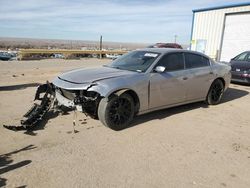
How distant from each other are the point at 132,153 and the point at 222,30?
14983mm

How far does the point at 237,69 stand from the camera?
35.2ft

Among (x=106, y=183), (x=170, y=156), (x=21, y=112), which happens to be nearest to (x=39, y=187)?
(x=106, y=183)

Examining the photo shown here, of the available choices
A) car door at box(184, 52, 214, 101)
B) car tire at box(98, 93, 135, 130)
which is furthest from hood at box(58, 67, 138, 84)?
car door at box(184, 52, 214, 101)

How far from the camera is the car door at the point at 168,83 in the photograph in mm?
5449

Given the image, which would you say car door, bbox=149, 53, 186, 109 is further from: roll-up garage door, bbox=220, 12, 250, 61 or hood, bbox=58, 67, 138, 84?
roll-up garage door, bbox=220, 12, 250, 61

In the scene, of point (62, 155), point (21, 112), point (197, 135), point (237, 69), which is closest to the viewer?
point (62, 155)

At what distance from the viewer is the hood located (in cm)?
496

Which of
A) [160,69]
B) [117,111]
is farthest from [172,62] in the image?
[117,111]

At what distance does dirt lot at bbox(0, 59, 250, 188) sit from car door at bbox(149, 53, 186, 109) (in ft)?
1.40

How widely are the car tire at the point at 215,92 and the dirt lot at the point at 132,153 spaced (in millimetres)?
1032

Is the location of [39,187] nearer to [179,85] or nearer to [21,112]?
[21,112]

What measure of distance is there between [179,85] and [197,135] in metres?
1.44

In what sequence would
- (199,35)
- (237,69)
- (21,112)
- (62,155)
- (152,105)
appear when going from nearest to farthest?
1. (62,155)
2. (152,105)
3. (21,112)
4. (237,69)
5. (199,35)

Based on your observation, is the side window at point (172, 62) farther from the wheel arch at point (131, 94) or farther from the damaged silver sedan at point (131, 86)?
the wheel arch at point (131, 94)
